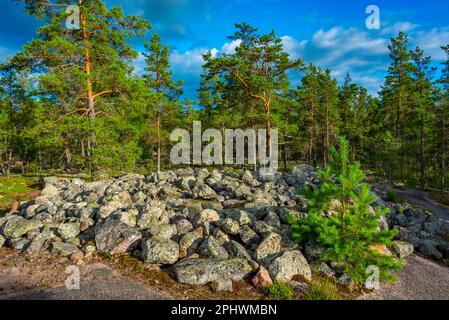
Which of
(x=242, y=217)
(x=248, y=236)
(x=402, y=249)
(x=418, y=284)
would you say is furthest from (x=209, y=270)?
(x=402, y=249)

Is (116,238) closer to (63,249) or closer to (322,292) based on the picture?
(63,249)

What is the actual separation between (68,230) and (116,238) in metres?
2.35

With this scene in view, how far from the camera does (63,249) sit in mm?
9672

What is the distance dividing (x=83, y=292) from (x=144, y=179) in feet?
44.2

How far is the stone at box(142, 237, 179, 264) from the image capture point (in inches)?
349

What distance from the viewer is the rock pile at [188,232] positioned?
328 inches

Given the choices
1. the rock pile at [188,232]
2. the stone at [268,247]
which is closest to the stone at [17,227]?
the rock pile at [188,232]

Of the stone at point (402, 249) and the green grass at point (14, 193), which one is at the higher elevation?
the green grass at point (14, 193)

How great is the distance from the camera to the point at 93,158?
19094mm

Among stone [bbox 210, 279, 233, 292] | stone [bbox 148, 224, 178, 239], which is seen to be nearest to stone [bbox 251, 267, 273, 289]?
stone [bbox 210, 279, 233, 292]

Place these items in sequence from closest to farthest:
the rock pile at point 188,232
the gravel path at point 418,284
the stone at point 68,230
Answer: the gravel path at point 418,284 < the rock pile at point 188,232 < the stone at point 68,230

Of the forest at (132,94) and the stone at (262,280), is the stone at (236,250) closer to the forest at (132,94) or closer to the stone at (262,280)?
the stone at (262,280)

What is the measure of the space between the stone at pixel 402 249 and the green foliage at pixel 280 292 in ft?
19.2
